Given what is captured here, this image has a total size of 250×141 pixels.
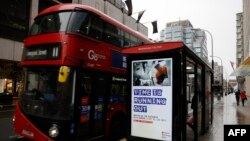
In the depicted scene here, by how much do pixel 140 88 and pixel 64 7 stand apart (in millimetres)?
3431

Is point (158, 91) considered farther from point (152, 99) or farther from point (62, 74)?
point (62, 74)

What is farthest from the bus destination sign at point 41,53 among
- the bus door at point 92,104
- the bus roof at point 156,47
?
the bus roof at point 156,47

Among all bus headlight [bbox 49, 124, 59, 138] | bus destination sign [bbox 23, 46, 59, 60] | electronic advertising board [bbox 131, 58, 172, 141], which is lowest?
bus headlight [bbox 49, 124, 59, 138]

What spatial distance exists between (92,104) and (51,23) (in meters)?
2.65

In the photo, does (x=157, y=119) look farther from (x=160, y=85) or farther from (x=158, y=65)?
(x=158, y=65)

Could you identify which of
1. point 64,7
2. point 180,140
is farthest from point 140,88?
point 64,7

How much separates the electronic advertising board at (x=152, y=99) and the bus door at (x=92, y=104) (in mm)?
1470

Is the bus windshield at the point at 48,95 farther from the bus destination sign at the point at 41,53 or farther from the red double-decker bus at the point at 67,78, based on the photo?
the bus destination sign at the point at 41,53

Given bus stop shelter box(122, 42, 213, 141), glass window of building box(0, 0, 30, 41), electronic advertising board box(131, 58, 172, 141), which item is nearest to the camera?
bus stop shelter box(122, 42, 213, 141)

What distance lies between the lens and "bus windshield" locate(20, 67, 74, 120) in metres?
7.38

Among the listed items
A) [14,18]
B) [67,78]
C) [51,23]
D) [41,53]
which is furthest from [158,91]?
[14,18]

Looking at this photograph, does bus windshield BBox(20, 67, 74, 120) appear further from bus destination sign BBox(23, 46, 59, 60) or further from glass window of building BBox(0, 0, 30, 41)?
glass window of building BBox(0, 0, 30, 41)

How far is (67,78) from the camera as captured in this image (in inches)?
295

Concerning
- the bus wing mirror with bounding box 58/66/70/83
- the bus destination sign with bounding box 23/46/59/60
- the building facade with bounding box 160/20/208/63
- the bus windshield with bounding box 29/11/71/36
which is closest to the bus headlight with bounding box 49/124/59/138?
the bus wing mirror with bounding box 58/66/70/83
